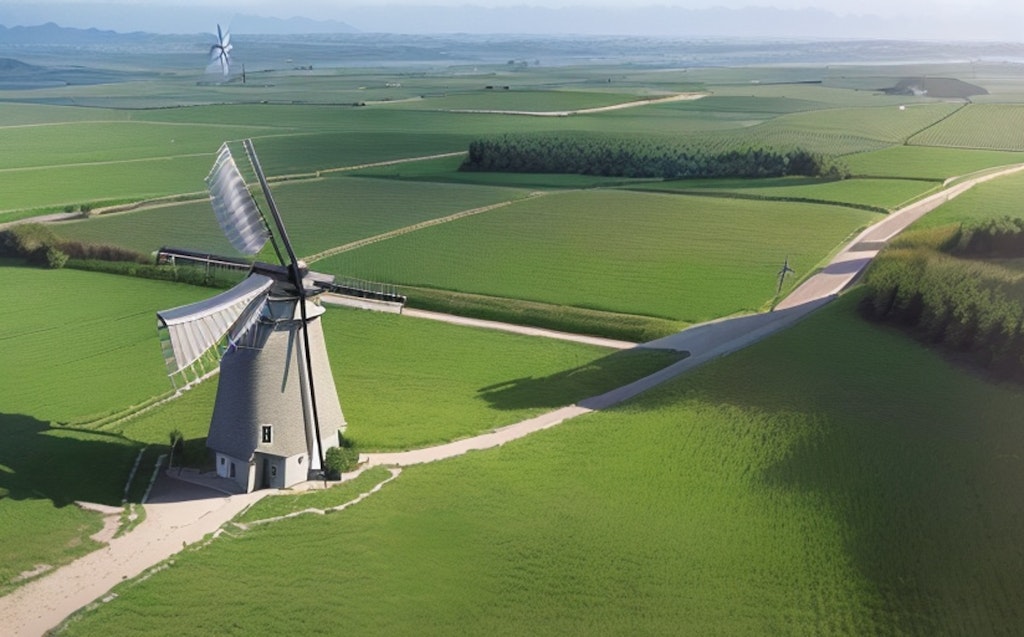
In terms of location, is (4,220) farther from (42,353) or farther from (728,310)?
(728,310)

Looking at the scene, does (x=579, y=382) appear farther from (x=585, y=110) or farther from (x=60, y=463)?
(x=585, y=110)

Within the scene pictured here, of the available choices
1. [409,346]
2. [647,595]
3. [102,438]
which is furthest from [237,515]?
[409,346]

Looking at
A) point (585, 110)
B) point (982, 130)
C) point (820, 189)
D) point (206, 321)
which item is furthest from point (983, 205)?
point (585, 110)

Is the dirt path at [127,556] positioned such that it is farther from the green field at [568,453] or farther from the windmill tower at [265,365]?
the windmill tower at [265,365]

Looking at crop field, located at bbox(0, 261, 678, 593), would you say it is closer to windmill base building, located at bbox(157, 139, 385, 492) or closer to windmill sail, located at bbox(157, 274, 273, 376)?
windmill base building, located at bbox(157, 139, 385, 492)

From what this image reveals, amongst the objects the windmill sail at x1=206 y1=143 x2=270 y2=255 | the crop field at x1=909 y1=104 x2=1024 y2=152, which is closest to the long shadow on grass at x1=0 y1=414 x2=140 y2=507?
the windmill sail at x1=206 y1=143 x2=270 y2=255

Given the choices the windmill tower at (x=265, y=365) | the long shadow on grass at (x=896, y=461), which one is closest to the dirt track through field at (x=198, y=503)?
the windmill tower at (x=265, y=365)
